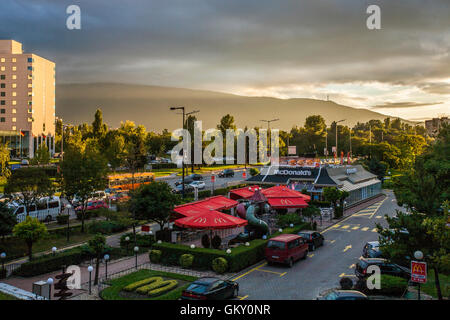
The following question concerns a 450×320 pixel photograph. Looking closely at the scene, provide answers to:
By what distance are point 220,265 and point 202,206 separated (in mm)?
9075

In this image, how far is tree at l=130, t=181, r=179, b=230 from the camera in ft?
89.9

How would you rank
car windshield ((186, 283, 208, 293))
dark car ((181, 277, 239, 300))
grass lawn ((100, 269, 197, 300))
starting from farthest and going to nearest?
1. grass lawn ((100, 269, 197, 300))
2. car windshield ((186, 283, 208, 293))
3. dark car ((181, 277, 239, 300))

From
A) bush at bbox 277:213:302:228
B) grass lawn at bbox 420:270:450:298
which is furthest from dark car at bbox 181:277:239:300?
bush at bbox 277:213:302:228

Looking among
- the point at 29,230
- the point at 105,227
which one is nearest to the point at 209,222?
the point at 105,227

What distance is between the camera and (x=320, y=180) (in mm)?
48031

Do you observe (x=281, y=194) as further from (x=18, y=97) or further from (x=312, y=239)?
(x=18, y=97)

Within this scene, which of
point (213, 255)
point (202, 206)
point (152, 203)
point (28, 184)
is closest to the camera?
point (213, 255)

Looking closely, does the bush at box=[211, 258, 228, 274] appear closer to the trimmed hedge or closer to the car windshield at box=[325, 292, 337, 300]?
the trimmed hedge

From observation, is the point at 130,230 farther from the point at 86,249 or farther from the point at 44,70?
the point at 44,70

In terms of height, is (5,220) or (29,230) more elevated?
(5,220)

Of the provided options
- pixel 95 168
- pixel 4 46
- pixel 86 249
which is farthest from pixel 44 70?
pixel 86 249

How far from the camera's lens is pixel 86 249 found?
79.9 ft

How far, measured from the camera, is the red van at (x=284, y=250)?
23.0 metres

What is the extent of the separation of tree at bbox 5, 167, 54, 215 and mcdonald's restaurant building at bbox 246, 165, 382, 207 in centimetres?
2843
